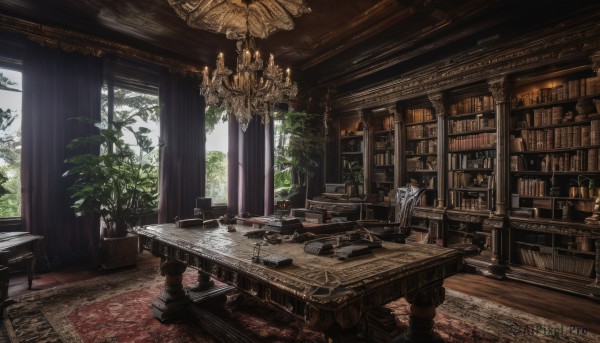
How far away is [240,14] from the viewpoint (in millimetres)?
3635

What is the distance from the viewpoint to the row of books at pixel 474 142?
4488 millimetres

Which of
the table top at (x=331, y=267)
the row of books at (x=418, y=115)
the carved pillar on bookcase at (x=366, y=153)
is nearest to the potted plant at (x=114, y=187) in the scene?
the table top at (x=331, y=267)

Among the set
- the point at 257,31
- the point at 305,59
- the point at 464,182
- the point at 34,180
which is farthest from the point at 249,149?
the point at 464,182

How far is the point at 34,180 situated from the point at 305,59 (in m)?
4.69

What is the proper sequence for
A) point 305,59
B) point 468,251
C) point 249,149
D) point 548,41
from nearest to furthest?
1. point 468,251
2. point 548,41
3. point 305,59
4. point 249,149

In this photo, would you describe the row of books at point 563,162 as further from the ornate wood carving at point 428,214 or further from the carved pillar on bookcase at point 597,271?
the ornate wood carving at point 428,214

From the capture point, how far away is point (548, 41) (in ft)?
12.1

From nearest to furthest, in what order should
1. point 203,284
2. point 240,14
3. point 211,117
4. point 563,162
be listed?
point 203,284
point 240,14
point 563,162
point 211,117

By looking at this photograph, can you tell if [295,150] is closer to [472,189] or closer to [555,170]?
[472,189]

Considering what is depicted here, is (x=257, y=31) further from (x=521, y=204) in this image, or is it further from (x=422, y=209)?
(x=521, y=204)

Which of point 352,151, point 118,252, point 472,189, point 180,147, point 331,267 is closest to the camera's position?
point 331,267

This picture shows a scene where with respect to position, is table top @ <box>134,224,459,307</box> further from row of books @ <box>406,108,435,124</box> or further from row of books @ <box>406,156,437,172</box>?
row of books @ <box>406,108,435,124</box>

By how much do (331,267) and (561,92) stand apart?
4.11 m

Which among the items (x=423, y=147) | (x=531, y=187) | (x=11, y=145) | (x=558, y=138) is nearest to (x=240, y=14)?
(x=423, y=147)
